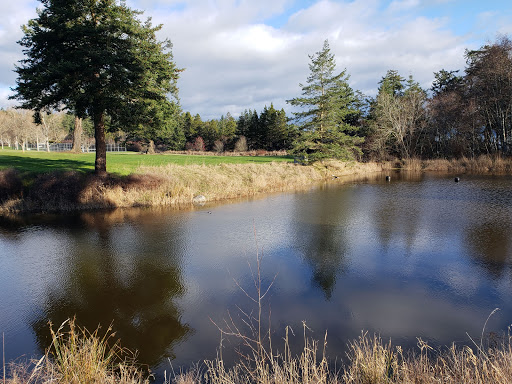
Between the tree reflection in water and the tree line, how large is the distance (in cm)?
805

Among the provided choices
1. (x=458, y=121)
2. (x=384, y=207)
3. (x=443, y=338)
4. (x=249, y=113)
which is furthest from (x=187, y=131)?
(x=443, y=338)

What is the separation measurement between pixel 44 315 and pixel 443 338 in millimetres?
7761

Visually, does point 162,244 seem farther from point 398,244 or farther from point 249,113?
point 249,113

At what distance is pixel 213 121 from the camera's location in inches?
2842

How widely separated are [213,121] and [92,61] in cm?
5717

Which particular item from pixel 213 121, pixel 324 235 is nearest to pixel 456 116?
pixel 324 235

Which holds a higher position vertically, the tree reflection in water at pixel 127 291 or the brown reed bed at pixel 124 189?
the brown reed bed at pixel 124 189

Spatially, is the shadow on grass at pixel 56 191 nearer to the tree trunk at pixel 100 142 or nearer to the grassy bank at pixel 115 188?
the grassy bank at pixel 115 188

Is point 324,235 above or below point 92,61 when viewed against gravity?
below

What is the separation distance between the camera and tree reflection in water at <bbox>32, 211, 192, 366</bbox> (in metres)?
5.88

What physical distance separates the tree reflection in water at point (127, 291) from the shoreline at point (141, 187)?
5.58 m

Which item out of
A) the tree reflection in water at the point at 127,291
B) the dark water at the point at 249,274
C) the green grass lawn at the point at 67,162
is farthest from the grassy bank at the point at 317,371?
the green grass lawn at the point at 67,162

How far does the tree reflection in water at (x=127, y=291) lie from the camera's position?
588 centimetres

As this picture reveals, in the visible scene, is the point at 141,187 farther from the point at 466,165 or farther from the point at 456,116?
the point at 456,116
